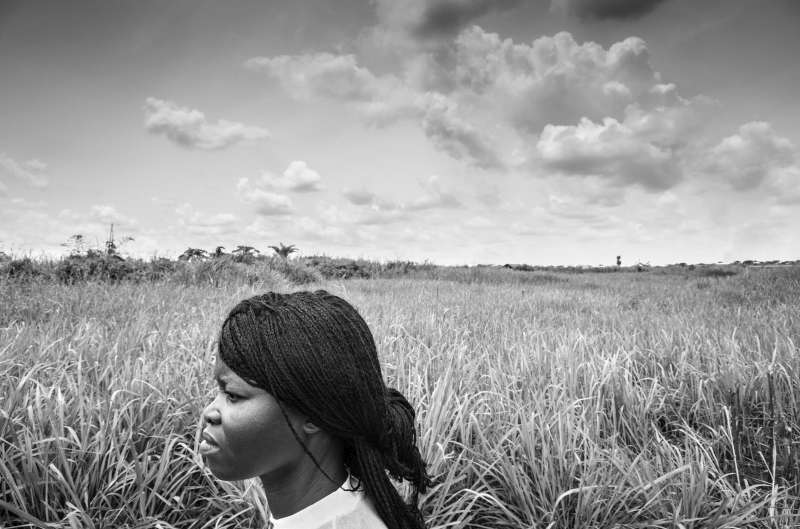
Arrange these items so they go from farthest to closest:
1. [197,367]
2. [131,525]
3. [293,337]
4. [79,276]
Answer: [79,276] → [197,367] → [131,525] → [293,337]

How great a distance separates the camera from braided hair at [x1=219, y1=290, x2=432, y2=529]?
1.02 meters

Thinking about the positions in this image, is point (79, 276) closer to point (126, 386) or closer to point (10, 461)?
point (126, 386)

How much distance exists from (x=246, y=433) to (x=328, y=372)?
0.66 ft

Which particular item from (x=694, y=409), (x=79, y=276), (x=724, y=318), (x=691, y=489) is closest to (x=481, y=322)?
(x=694, y=409)

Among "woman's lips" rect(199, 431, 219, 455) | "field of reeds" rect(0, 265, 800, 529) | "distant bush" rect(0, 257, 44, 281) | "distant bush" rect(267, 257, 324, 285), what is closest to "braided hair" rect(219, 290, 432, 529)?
"woman's lips" rect(199, 431, 219, 455)

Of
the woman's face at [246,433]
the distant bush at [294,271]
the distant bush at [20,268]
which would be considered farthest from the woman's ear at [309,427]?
the distant bush at [294,271]

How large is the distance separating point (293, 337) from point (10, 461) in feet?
6.38

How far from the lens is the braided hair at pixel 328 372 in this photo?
102 cm

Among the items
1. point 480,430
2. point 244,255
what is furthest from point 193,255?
point 480,430

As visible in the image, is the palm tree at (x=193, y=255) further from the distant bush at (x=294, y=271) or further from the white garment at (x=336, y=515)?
the white garment at (x=336, y=515)

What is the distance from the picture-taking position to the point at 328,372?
3.40ft

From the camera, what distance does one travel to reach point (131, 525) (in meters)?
2.13

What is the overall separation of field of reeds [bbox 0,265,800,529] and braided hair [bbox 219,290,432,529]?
0.44m

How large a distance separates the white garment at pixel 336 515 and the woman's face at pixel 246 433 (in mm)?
120
